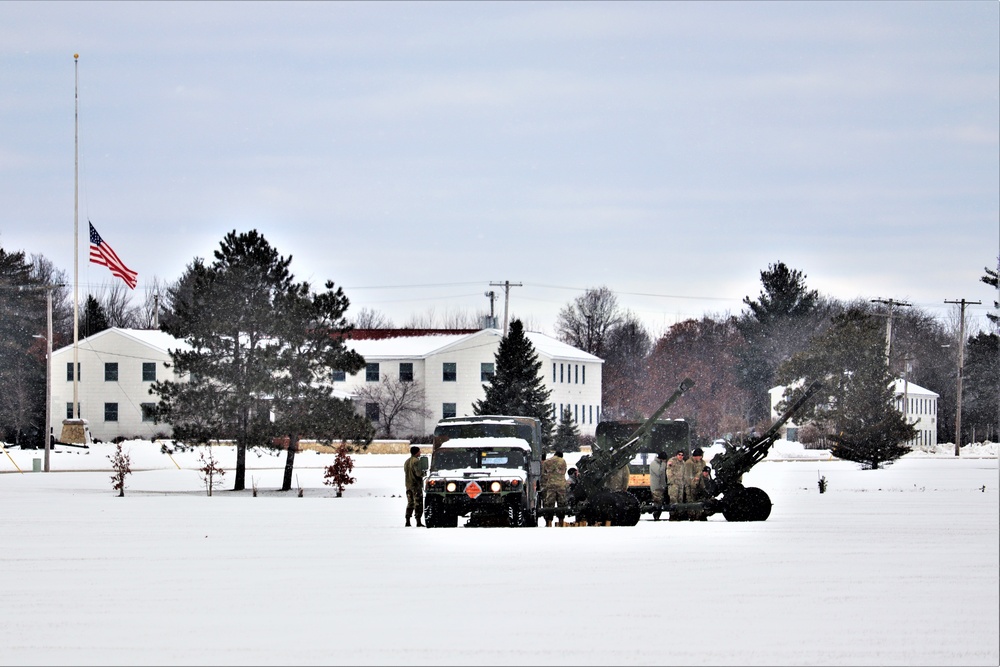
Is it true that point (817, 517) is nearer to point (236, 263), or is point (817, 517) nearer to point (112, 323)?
point (236, 263)

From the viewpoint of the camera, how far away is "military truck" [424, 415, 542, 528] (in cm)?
2675

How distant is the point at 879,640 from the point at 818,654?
949mm

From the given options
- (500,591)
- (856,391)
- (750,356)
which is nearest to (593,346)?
(750,356)

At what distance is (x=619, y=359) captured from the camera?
13850 cm

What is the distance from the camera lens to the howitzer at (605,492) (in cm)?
2698

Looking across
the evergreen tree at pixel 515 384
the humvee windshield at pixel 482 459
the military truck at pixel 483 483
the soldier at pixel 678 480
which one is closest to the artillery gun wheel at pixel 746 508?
the soldier at pixel 678 480

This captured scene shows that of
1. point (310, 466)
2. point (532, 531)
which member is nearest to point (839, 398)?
point (310, 466)

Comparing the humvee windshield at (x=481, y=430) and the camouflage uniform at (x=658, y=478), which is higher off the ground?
the humvee windshield at (x=481, y=430)

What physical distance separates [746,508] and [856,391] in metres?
41.0

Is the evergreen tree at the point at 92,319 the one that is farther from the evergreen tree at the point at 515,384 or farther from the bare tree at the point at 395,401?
the evergreen tree at the point at 515,384

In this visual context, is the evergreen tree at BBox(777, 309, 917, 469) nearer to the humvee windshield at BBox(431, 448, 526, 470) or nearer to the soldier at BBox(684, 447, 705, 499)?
the soldier at BBox(684, 447, 705, 499)

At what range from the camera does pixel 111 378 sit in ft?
297

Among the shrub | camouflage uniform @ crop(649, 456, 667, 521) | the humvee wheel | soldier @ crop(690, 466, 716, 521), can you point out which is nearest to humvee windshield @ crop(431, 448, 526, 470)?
the humvee wheel

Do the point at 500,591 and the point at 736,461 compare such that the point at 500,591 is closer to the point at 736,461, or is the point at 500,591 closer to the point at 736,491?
the point at 736,491
